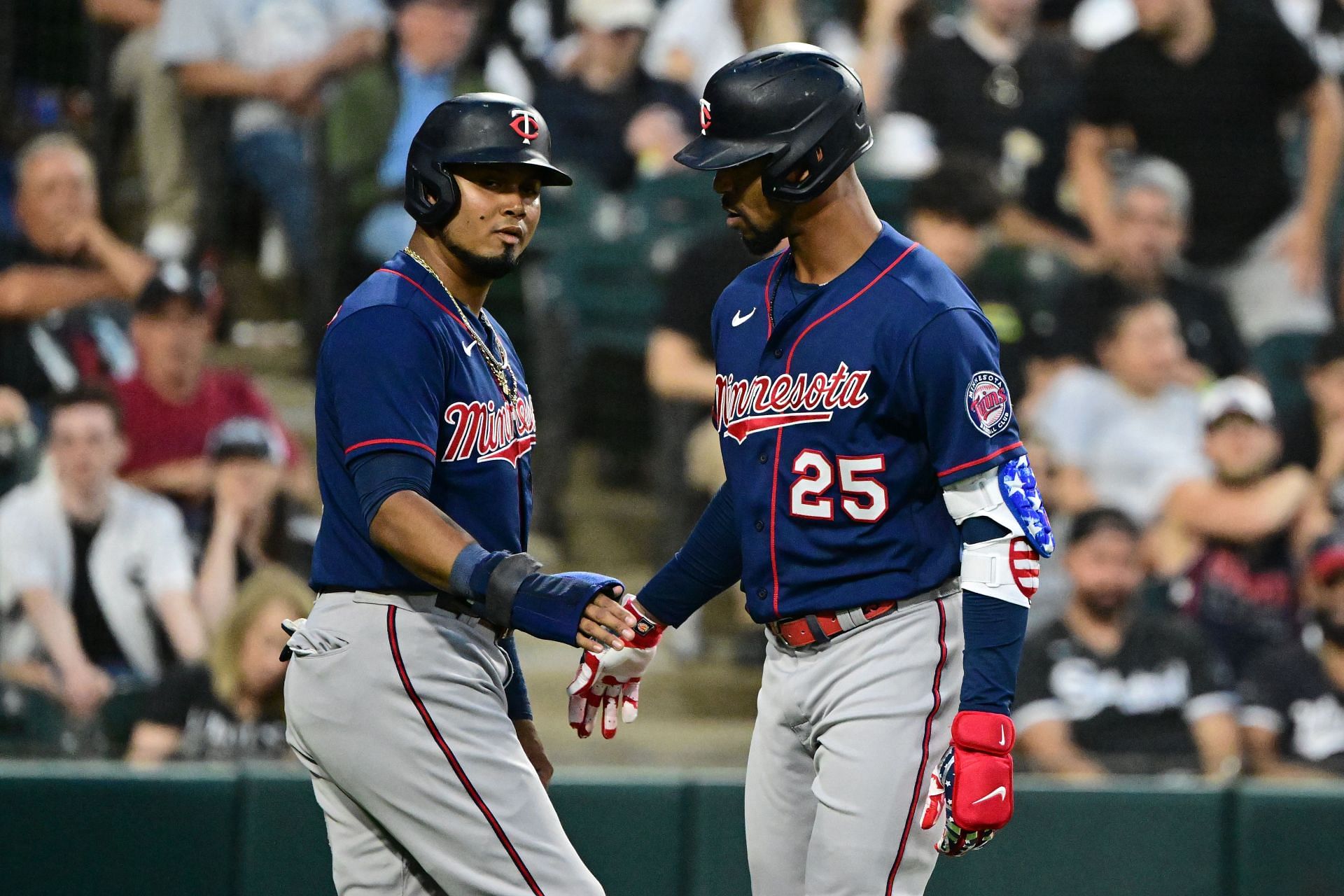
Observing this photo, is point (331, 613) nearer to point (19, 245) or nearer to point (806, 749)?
point (806, 749)

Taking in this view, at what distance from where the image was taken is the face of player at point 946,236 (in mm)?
5324

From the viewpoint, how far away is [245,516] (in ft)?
15.7

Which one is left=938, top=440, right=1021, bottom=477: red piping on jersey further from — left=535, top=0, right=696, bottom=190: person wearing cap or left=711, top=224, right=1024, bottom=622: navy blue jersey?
left=535, top=0, right=696, bottom=190: person wearing cap

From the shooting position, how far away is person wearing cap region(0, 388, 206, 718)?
179 inches

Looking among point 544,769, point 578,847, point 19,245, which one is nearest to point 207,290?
point 19,245

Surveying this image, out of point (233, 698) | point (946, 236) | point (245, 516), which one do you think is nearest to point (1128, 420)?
point (946, 236)

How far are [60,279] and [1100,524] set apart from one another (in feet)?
10.8

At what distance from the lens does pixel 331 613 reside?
7.71ft

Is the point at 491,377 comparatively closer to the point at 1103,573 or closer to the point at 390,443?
the point at 390,443

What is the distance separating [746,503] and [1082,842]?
1.99 metres

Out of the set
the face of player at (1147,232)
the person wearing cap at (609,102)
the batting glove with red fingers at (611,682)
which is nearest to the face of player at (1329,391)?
the face of player at (1147,232)

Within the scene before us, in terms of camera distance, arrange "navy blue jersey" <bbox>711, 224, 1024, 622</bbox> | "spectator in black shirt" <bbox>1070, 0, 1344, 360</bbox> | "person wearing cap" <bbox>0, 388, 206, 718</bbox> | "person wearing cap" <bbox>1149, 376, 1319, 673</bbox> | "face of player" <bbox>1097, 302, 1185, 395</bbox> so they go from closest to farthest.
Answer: "navy blue jersey" <bbox>711, 224, 1024, 622</bbox>
"person wearing cap" <bbox>0, 388, 206, 718</bbox>
"person wearing cap" <bbox>1149, 376, 1319, 673</bbox>
"face of player" <bbox>1097, 302, 1185, 395</bbox>
"spectator in black shirt" <bbox>1070, 0, 1344, 360</bbox>

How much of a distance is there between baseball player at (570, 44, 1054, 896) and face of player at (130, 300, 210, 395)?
2855mm

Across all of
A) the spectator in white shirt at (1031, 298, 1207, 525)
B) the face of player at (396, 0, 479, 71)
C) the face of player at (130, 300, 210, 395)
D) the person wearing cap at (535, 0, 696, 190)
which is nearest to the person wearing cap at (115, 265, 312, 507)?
the face of player at (130, 300, 210, 395)
